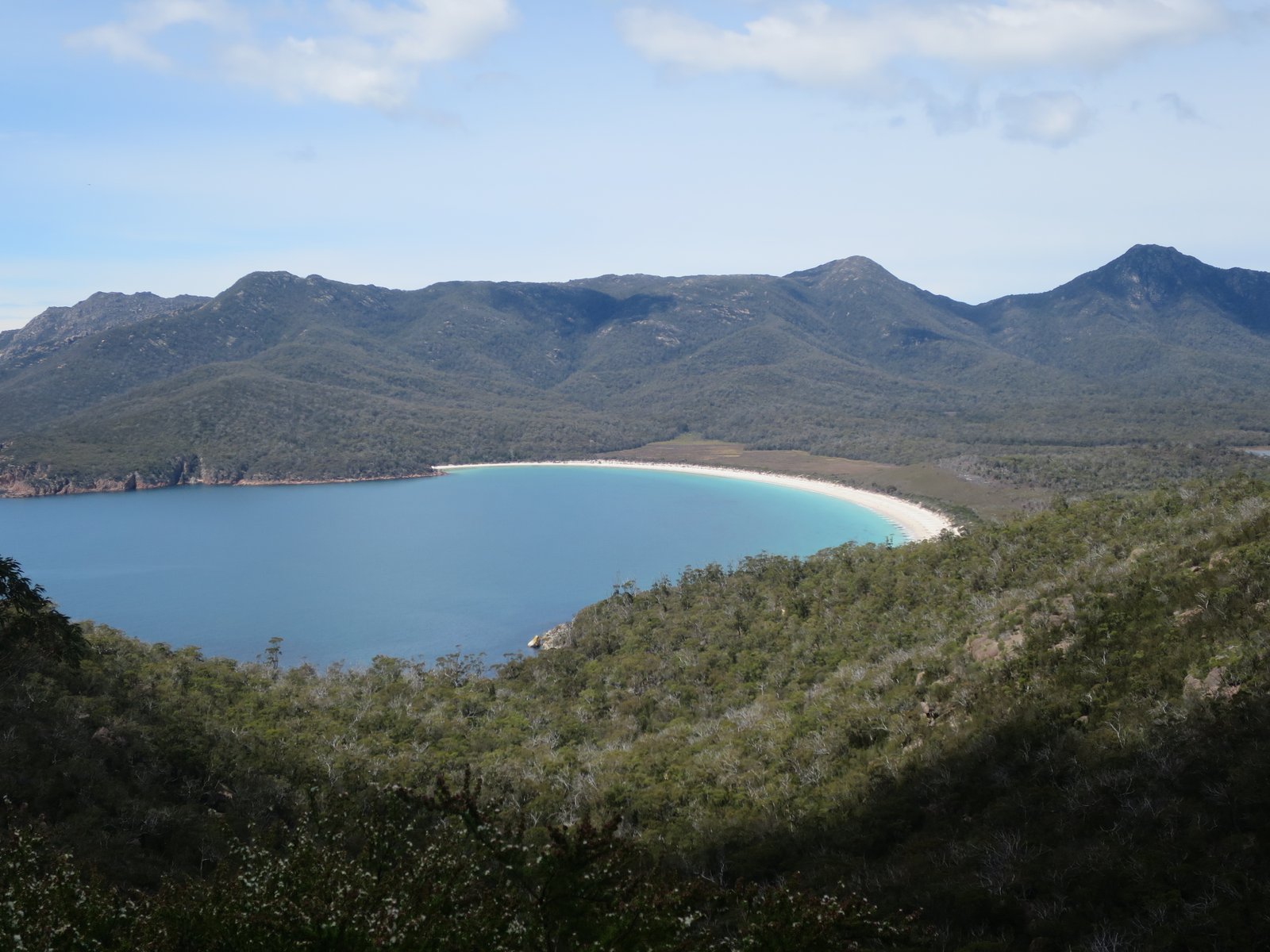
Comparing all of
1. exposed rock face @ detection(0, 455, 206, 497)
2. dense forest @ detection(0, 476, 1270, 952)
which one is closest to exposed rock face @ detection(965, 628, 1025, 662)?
dense forest @ detection(0, 476, 1270, 952)

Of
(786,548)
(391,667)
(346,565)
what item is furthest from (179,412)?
(391,667)

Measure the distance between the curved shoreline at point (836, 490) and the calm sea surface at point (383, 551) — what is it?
8.35 feet

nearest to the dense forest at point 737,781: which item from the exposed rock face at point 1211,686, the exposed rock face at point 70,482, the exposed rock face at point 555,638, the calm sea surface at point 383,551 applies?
the exposed rock face at point 1211,686

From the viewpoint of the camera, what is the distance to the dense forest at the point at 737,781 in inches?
329

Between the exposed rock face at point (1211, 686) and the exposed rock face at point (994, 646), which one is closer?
the exposed rock face at point (1211, 686)

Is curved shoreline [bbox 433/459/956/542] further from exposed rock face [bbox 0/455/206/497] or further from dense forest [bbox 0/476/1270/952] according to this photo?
exposed rock face [bbox 0/455/206/497]

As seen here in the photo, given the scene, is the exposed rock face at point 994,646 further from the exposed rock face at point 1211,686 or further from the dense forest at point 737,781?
the exposed rock face at point 1211,686

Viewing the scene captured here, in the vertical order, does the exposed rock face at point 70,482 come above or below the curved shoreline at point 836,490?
above

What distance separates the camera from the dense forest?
27.4ft

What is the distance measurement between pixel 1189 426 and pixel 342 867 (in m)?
159

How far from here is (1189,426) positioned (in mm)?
138250

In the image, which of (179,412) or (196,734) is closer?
(196,734)

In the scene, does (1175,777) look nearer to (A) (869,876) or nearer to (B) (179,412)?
(A) (869,876)

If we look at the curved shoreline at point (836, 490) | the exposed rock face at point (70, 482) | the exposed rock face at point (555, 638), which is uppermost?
the exposed rock face at point (70, 482)
